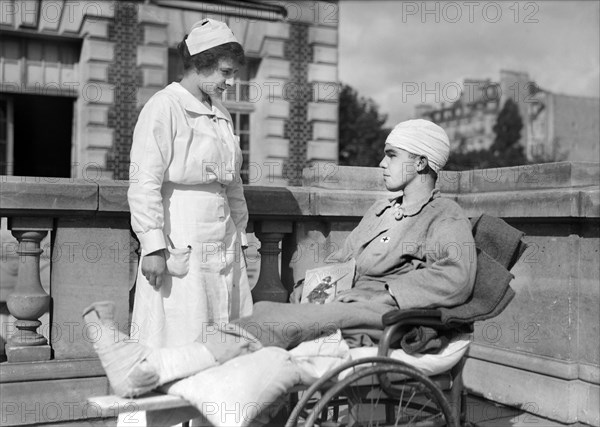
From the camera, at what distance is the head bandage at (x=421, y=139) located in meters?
3.97

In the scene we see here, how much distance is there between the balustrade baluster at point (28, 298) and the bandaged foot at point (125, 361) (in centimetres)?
164

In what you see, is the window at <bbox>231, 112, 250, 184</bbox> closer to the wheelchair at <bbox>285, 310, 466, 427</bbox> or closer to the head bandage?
the head bandage

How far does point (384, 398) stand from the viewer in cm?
360

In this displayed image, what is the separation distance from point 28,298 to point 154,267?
1.06 metres

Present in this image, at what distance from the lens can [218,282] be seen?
4152 mm

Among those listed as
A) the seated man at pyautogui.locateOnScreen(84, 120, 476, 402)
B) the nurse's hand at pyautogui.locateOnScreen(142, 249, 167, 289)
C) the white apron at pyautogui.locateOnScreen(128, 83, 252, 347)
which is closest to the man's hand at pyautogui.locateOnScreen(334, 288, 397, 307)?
the seated man at pyautogui.locateOnScreen(84, 120, 476, 402)

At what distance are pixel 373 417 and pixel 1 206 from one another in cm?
232

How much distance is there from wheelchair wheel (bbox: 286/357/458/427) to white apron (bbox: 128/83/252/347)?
80 centimetres

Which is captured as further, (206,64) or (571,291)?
(571,291)

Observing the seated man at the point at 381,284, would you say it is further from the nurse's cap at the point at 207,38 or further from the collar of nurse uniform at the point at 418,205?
the nurse's cap at the point at 207,38

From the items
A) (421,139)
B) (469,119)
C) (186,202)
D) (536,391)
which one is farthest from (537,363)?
(469,119)

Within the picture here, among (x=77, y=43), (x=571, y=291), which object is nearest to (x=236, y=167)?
(x=571, y=291)

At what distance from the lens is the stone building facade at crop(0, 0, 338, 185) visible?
48.0 ft

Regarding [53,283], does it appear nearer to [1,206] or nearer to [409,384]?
[1,206]
